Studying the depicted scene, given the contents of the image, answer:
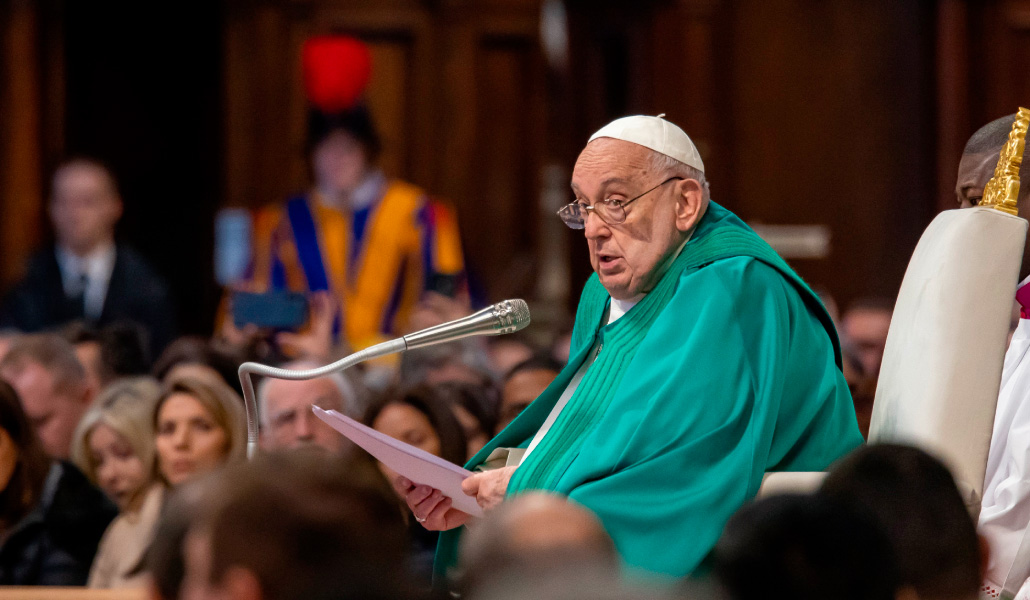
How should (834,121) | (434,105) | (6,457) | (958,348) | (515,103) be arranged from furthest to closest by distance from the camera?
(515,103) → (434,105) → (834,121) → (6,457) → (958,348)

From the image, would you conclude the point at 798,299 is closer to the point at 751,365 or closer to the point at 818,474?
the point at 751,365

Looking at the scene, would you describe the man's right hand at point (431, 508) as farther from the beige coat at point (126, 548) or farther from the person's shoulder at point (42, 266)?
the person's shoulder at point (42, 266)

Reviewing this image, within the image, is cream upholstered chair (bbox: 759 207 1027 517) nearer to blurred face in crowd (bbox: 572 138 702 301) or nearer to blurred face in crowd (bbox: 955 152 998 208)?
blurred face in crowd (bbox: 955 152 998 208)

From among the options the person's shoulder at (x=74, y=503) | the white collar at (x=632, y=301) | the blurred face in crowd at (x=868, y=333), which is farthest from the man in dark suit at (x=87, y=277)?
the white collar at (x=632, y=301)

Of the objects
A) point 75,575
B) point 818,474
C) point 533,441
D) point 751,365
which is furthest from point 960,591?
point 75,575

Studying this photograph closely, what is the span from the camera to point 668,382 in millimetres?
2770

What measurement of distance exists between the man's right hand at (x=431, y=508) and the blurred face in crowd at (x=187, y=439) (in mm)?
1578

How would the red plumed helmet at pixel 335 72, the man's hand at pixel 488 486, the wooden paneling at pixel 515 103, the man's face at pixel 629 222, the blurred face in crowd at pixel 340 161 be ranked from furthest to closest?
the wooden paneling at pixel 515 103 < the red plumed helmet at pixel 335 72 < the blurred face in crowd at pixel 340 161 < the man's face at pixel 629 222 < the man's hand at pixel 488 486

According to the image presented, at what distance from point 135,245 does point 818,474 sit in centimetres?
698

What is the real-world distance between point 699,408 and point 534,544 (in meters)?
1.26

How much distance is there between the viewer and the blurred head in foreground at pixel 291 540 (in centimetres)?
155

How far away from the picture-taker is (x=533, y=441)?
10.2ft

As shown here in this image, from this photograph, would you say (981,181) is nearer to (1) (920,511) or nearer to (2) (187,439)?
(1) (920,511)

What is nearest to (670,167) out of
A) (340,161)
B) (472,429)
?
(472,429)
